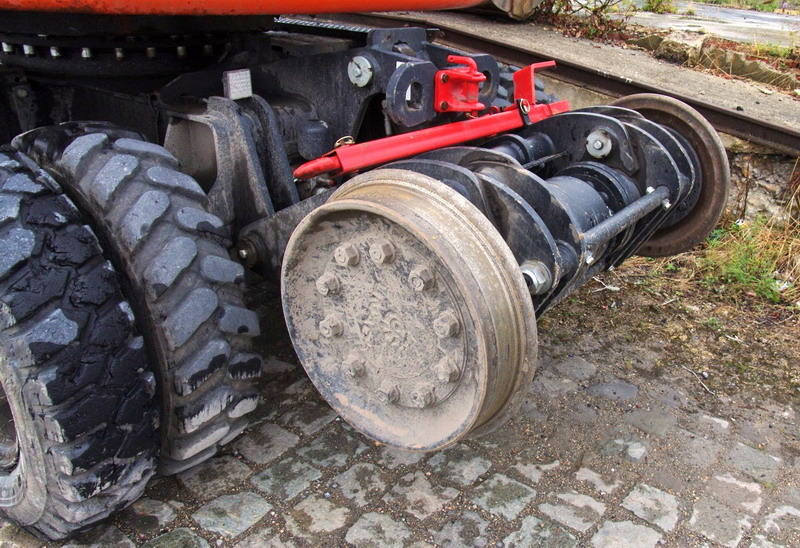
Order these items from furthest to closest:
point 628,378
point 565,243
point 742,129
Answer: point 742,129 < point 628,378 < point 565,243

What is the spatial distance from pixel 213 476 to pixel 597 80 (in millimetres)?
3667

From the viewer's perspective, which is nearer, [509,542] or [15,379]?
[15,379]

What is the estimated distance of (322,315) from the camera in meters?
2.17

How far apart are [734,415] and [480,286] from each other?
1792 mm

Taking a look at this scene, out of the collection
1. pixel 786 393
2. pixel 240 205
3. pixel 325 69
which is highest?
pixel 325 69

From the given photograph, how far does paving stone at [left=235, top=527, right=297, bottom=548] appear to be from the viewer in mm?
2186

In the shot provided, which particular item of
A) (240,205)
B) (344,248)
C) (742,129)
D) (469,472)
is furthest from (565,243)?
(742,129)

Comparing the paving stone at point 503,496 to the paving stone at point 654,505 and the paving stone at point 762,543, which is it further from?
the paving stone at point 762,543

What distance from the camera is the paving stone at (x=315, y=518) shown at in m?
2.24

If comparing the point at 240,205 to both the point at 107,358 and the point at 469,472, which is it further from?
the point at 469,472

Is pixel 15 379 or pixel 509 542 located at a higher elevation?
pixel 15 379

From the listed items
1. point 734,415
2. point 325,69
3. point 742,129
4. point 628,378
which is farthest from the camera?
point 742,129

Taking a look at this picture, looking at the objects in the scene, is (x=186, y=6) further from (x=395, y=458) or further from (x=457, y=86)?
(x=395, y=458)

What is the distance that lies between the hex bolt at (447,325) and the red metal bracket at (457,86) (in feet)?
3.54
